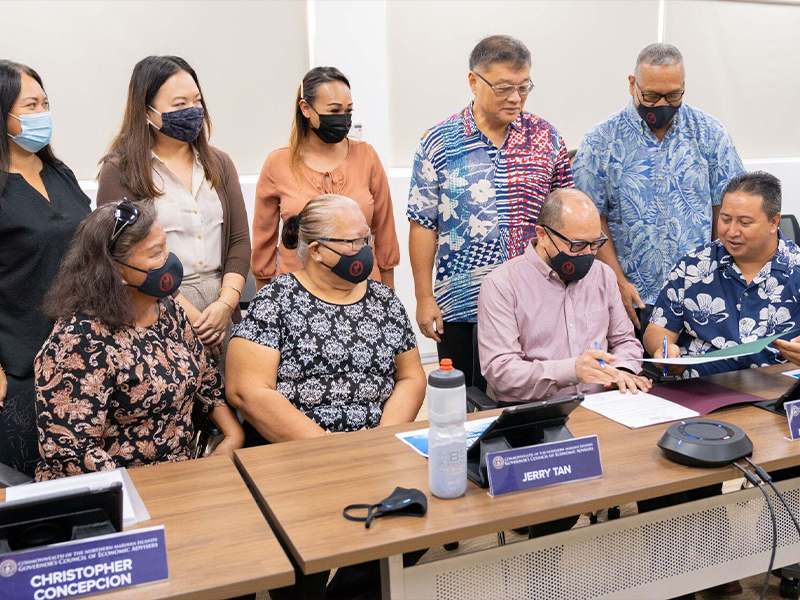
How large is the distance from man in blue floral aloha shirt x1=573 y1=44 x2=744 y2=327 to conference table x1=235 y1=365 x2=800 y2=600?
3.12 ft

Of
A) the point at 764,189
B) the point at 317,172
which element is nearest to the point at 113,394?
the point at 317,172

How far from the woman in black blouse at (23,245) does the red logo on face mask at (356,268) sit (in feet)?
2.72

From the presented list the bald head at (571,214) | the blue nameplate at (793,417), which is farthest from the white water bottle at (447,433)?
the bald head at (571,214)

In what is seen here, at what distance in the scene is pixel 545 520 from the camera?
1.53 meters

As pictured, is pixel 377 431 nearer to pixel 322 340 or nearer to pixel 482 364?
pixel 322 340

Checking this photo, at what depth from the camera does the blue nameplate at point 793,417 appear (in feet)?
6.17

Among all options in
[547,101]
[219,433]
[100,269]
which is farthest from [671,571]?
[547,101]

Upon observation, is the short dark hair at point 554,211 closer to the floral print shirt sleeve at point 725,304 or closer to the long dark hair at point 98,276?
the floral print shirt sleeve at point 725,304

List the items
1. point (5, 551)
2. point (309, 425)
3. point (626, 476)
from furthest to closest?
1. point (309, 425)
2. point (626, 476)
3. point (5, 551)

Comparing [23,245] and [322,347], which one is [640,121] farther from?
[23,245]

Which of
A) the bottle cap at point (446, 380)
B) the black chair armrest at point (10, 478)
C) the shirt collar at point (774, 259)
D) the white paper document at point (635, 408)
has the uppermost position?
the shirt collar at point (774, 259)

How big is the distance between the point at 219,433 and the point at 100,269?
664mm

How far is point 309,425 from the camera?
85.4 inches

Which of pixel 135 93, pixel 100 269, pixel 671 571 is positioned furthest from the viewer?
pixel 135 93
